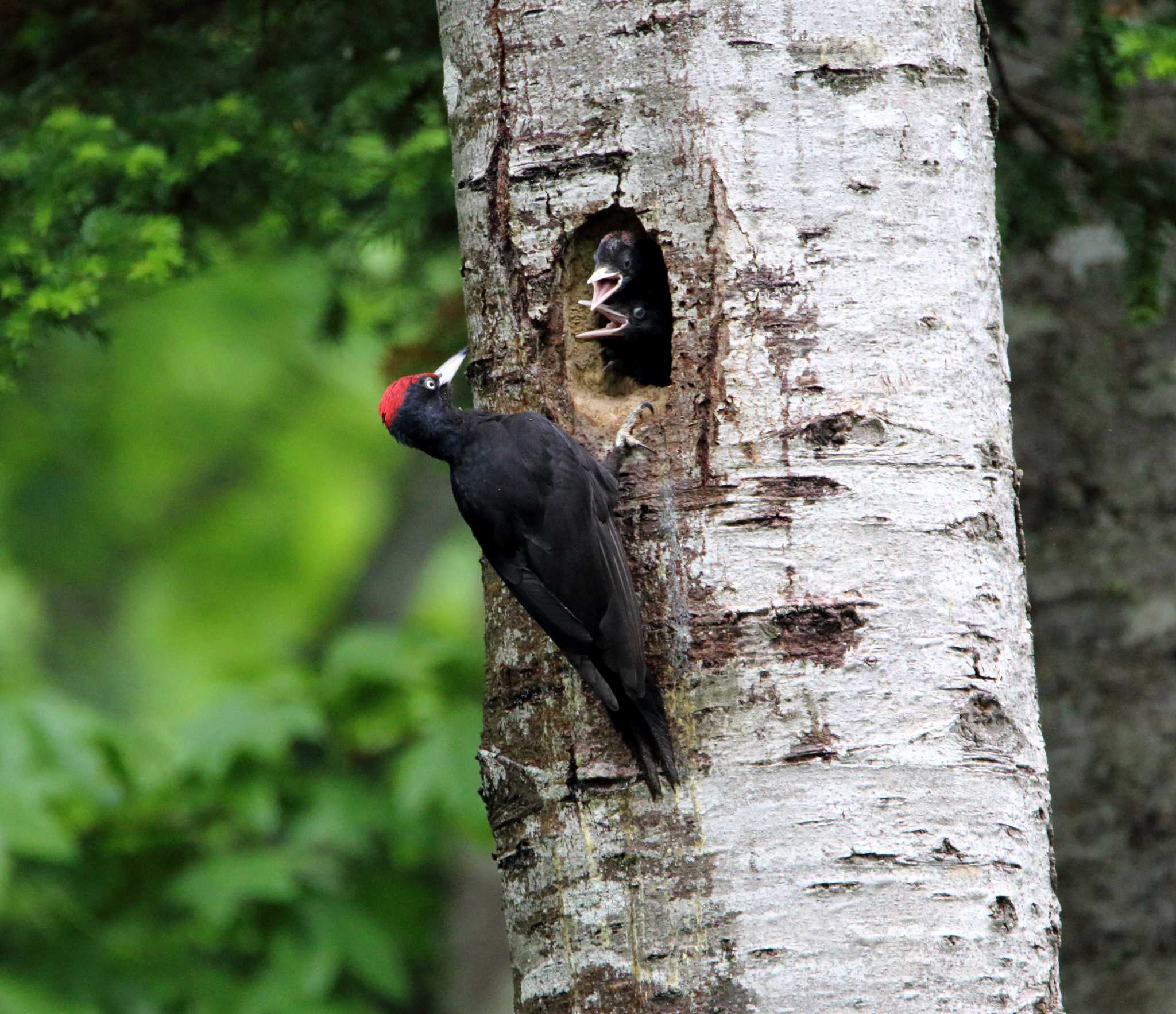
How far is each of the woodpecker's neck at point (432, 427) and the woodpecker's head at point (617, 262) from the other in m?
0.59

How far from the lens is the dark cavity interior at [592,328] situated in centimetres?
273

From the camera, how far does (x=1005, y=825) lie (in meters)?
2.32

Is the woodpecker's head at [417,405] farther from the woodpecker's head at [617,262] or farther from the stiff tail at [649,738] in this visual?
the stiff tail at [649,738]

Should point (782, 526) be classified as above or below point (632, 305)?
below

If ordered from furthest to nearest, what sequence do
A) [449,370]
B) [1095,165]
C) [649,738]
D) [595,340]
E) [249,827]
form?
[249,827] → [1095,165] → [449,370] → [595,340] → [649,738]

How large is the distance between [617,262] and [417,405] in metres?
0.84

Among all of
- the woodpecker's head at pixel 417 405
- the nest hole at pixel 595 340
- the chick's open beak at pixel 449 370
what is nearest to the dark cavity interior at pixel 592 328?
the nest hole at pixel 595 340

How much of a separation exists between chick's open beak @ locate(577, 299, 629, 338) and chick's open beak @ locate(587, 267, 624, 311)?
0.01 meters

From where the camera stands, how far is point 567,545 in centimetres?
285

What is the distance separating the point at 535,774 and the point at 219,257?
3.64 meters

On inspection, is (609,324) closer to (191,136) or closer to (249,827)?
(191,136)

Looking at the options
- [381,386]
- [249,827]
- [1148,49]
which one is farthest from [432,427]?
[249,827]

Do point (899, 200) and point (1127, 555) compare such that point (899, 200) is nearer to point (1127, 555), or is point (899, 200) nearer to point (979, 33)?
point (979, 33)

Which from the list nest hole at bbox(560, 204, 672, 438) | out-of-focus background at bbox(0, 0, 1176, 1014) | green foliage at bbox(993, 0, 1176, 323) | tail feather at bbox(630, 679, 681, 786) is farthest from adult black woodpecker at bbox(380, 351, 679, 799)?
green foliage at bbox(993, 0, 1176, 323)
